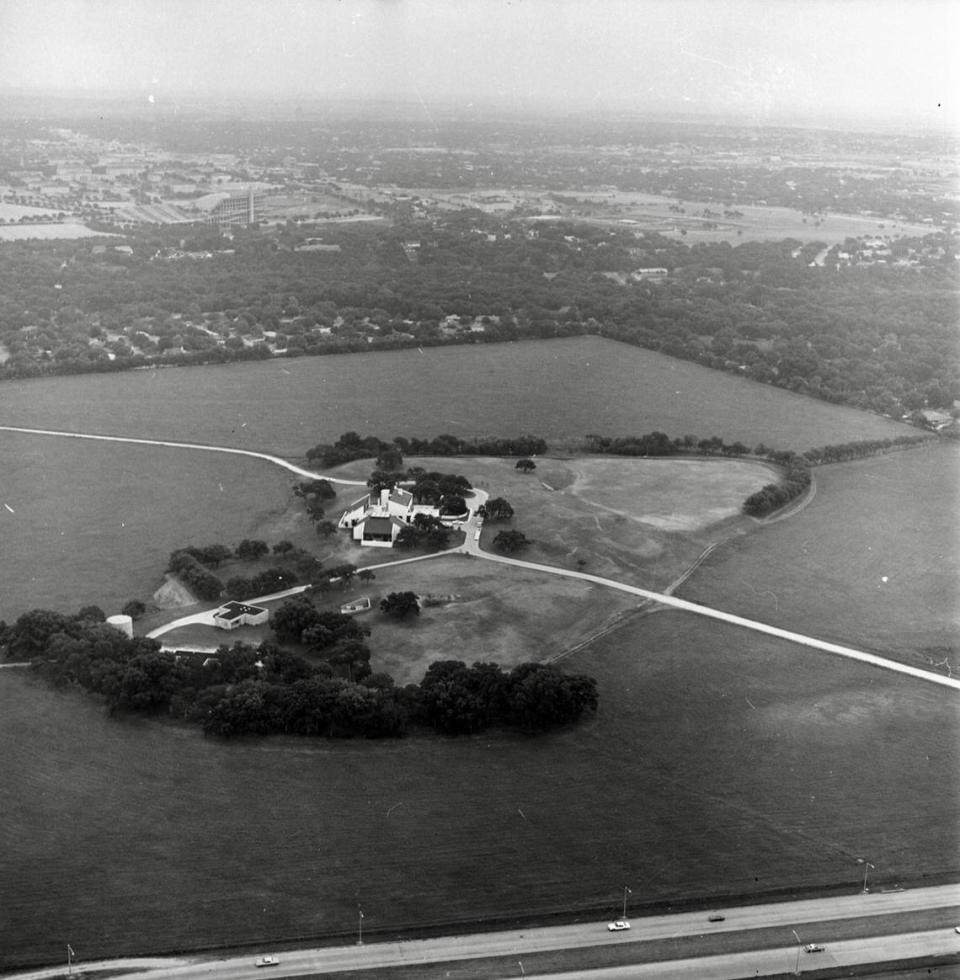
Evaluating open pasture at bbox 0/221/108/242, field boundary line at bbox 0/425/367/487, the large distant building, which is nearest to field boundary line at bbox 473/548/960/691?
field boundary line at bbox 0/425/367/487

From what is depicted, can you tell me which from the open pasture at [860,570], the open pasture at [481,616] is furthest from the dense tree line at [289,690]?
the open pasture at [860,570]

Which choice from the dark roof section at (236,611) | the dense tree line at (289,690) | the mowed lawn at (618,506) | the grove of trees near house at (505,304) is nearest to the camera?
the dense tree line at (289,690)

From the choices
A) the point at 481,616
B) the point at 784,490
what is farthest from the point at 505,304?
the point at 481,616

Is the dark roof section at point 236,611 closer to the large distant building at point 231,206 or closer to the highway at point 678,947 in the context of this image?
the highway at point 678,947

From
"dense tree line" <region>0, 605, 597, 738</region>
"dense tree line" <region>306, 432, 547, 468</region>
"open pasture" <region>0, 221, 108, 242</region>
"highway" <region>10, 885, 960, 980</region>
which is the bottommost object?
"highway" <region>10, 885, 960, 980</region>

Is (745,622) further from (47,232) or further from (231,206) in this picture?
(231,206)

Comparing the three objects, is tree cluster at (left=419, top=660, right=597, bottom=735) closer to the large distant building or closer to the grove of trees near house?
the grove of trees near house

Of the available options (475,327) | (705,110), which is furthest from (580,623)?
(705,110)
